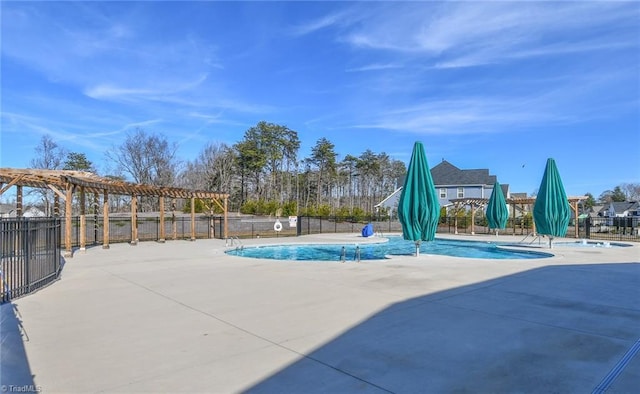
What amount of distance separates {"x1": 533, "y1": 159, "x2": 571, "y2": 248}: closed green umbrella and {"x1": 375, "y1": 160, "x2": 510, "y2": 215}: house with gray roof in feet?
85.2

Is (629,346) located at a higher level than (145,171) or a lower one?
lower

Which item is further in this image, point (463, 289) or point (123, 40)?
point (123, 40)

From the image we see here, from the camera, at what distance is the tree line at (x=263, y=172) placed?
38.8 m

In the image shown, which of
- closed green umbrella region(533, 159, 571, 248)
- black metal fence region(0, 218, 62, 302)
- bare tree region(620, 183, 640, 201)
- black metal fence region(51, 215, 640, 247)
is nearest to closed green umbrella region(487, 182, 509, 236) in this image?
black metal fence region(51, 215, 640, 247)

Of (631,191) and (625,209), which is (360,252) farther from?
(631,191)

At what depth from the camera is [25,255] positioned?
7.18 metres

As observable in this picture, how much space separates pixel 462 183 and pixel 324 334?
43271mm

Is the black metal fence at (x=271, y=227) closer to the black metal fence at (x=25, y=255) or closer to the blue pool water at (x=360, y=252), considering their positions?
the blue pool water at (x=360, y=252)

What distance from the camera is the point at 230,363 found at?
396cm

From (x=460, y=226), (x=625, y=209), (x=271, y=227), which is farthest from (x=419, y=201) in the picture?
(x=625, y=209)

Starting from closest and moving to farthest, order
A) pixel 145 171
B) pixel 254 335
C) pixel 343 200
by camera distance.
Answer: pixel 254 335, pixel 145 171, pixel 343 200

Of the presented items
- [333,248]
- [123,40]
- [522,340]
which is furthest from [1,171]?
[522,340]

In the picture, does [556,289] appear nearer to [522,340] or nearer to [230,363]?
[522,340]

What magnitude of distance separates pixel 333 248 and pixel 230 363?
626 inches
